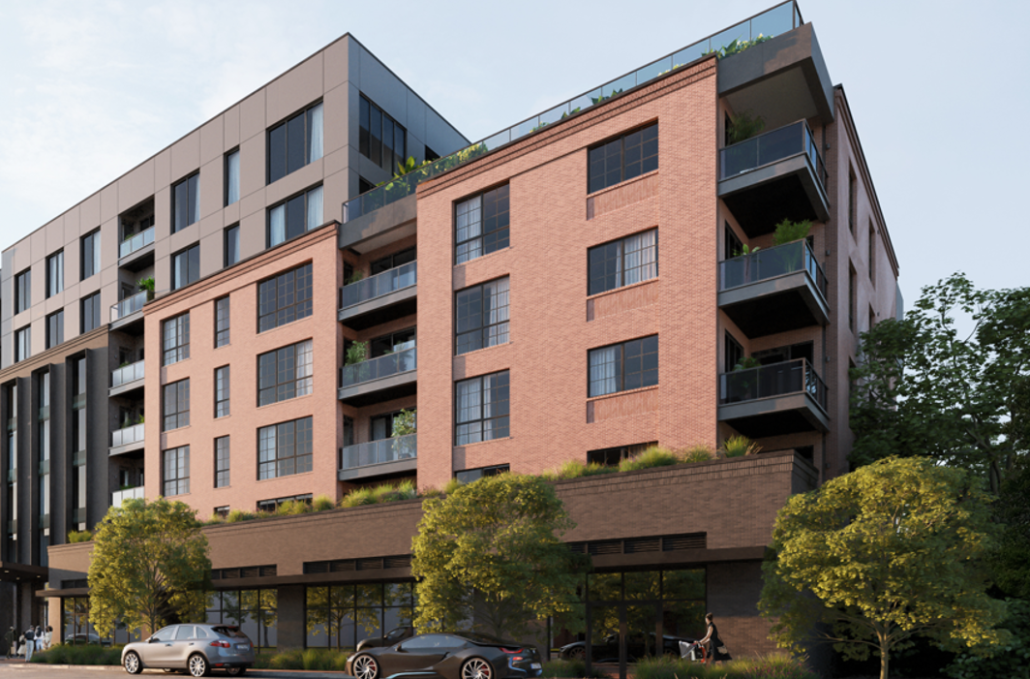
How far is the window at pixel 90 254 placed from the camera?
5003 cm

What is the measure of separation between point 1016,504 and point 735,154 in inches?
466

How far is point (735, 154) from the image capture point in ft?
85.0

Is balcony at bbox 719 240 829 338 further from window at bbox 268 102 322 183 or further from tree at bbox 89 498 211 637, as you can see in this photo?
tree at bbox 89 498 211 637

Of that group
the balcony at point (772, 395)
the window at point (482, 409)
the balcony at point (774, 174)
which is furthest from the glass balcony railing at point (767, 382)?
the window at point (482, 409)

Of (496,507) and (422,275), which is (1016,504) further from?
(422,275)

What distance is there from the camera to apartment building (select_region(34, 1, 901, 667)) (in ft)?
78.9

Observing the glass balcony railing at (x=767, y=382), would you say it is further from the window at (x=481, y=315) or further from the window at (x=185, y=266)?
the window at (x=185, y=266)

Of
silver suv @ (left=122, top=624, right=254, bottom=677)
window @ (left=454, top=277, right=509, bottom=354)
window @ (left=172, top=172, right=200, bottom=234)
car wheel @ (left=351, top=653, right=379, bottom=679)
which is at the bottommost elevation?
silver suv @ (left=122, top=624, right=254, bottom=677)

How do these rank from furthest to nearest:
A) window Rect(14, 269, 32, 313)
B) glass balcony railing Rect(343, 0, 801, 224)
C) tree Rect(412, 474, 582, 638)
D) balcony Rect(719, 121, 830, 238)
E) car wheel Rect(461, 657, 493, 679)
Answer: window Rect(14, 269, 32, 313) → glass balcony railing Rect(343, 0, 801, 224) → balcony Rect(719, 121, 830, 238) → tree Rect(412, 474, 582, 638) → car wheel Rect(461, 657, 493, 679)

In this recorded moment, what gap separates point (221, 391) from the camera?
39.7 metres

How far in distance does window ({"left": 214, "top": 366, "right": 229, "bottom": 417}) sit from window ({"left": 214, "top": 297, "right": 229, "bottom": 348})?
123 cm

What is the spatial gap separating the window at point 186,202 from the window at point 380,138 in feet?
34.6

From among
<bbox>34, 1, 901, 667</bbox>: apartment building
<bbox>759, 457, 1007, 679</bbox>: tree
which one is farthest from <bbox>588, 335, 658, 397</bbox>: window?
<bbox>759, 457, 1007, 679</bbox>: tree

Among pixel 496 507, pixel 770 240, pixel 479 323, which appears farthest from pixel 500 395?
pixel 770 240
